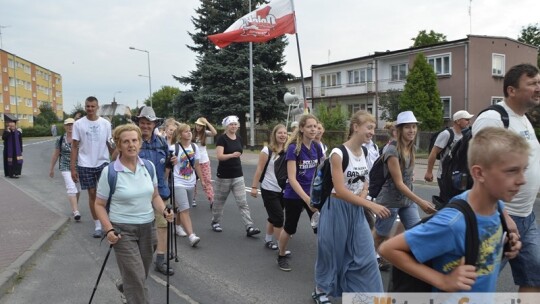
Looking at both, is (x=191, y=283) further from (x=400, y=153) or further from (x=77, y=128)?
(x=77, y=128)

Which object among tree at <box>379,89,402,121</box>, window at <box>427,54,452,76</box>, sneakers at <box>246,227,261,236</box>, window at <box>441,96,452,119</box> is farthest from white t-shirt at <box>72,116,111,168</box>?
window at <box>441,96,452,119</box>

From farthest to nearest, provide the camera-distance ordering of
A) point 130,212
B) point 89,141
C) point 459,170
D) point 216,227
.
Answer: point 216,227
point 89,141
point 130,212
point 459,170

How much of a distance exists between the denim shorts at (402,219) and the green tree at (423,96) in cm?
2509

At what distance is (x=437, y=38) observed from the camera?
44438 millimetres

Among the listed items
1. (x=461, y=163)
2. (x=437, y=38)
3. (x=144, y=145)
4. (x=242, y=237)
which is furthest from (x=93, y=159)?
(x=437, y=38)

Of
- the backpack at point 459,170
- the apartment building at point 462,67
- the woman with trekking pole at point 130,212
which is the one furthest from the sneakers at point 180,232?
the apartment building at point 462,67

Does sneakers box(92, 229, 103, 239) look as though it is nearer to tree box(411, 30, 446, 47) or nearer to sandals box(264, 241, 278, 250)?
sandals box(264, 241, 278, 250)

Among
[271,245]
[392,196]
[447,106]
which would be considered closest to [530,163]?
[392,196]

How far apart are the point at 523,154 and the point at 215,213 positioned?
19.3ft

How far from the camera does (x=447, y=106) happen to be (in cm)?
3195

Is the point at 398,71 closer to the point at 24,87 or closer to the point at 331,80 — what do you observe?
the point at 331,80

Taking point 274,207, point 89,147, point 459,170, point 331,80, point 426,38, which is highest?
point 426,38

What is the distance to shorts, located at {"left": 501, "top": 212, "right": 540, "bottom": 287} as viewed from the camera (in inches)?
119

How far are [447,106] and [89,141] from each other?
2993 centimetres
